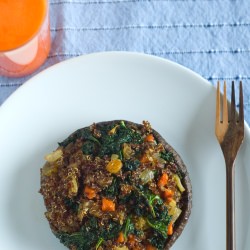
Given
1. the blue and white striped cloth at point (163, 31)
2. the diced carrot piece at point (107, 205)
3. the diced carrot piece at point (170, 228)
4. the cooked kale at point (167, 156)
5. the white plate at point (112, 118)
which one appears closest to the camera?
the diced carrot piece at point (107, 205)

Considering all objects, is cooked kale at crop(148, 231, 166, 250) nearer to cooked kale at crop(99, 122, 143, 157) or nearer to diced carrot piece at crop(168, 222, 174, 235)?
diced carrot piece at crop(168, 222, 174, 235)

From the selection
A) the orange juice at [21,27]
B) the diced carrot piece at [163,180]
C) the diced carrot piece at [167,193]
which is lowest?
the diced carrot piece at [167,193]

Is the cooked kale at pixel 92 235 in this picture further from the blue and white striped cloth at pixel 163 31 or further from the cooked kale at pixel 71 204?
the blue and white striped cloth at pixel 163 31

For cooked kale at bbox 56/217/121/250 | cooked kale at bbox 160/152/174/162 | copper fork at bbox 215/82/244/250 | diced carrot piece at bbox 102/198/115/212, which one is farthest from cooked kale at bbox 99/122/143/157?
copper fork at bbox 215/82/244/250

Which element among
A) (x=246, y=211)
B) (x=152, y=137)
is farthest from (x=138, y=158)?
A: (x=246, y=211)

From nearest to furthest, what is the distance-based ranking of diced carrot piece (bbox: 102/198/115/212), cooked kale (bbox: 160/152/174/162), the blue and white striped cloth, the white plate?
1. diced carrot piece (bbox: 102/198/115/212)
2. cooked kale (bbox: 160/152/174/162)
3. the white plate
4. the blue and white striped cloth

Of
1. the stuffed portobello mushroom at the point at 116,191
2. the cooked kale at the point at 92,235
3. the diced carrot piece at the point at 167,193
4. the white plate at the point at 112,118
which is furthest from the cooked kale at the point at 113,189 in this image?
the white plate at the point at 112,118

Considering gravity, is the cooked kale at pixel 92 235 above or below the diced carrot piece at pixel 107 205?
below
